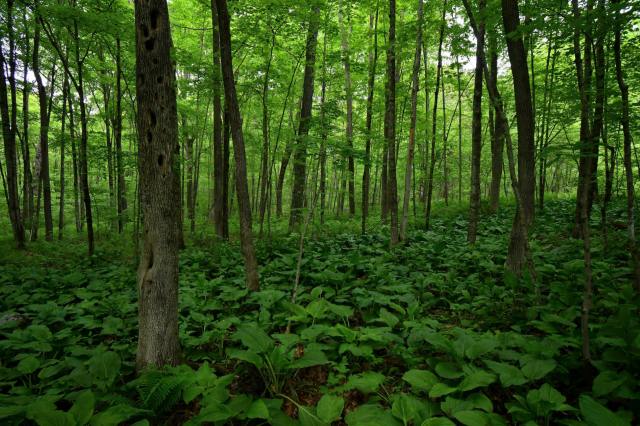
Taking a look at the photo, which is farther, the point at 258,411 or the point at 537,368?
the point at 537,368

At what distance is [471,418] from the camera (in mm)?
2174

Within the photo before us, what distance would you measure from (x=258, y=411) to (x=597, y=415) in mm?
2170

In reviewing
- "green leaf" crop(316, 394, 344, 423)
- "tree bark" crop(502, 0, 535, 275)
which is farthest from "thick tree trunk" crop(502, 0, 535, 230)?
"green leaf" crop(316, 394, 344, 423)

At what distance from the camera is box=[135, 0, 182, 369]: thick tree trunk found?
2857 millimetres

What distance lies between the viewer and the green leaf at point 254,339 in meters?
2.88

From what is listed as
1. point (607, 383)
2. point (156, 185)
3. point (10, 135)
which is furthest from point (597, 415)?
point (10, 135)

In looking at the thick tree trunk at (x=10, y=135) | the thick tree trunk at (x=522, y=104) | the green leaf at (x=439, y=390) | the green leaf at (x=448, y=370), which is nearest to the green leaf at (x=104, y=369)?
the green leaf at (x=439, y=390)

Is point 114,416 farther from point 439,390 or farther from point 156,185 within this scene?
point 439,390

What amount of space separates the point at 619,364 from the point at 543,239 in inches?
245

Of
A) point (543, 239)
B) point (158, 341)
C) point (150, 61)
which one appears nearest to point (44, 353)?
point (158, 341)

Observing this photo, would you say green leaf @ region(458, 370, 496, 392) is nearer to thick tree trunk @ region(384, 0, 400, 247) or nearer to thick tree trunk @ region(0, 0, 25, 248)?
thick tree trunk @ region(384, 0, 400, 247)

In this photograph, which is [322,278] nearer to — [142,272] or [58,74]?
[142,272]

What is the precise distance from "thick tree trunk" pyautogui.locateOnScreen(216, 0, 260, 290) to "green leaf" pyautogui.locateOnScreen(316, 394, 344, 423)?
123 inches

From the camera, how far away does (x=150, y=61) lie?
286cm
